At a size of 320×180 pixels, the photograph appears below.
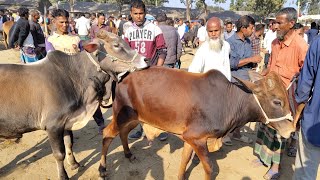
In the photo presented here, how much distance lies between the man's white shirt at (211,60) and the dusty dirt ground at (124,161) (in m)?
1.49

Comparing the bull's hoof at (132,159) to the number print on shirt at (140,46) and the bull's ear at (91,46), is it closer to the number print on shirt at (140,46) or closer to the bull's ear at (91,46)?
the number print on shirt at (140,46)

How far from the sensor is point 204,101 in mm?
3129

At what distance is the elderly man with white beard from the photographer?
360 cm

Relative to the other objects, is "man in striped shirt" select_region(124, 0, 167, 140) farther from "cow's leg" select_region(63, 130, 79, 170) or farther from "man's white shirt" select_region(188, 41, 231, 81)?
"cow's leg" select_region(63, 130, 79, 170)

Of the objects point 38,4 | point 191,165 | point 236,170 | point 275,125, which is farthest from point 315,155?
point 38,4

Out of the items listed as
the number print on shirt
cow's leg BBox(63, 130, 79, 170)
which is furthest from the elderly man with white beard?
cow's leg BBox(63, 130, 79, 170)

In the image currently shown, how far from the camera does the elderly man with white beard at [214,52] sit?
360cm

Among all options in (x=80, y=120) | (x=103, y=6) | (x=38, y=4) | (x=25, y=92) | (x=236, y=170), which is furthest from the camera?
(x=103, y=6)

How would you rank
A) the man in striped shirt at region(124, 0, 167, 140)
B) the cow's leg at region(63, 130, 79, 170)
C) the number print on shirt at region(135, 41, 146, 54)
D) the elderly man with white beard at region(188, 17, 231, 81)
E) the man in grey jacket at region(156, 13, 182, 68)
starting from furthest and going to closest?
the man in grey jacket at region(156, 13, 182, 68)
the number print on shirt at region(135, 41, 146, 54)
the man in striped shirt at region(124, 0, 167, 140)
the cow's leg at region(63, 130, 79, 170)
the elderly man with white beard at region(188, 17, 231, 81)

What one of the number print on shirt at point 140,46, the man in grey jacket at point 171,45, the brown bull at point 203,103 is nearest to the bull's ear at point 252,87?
the brown bull at point 203,103

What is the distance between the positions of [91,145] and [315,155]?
3.43 m

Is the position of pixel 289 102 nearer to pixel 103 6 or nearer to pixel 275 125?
pixel 275 125

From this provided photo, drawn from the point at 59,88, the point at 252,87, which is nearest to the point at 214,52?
the point at 252,87

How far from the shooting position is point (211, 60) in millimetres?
3664
